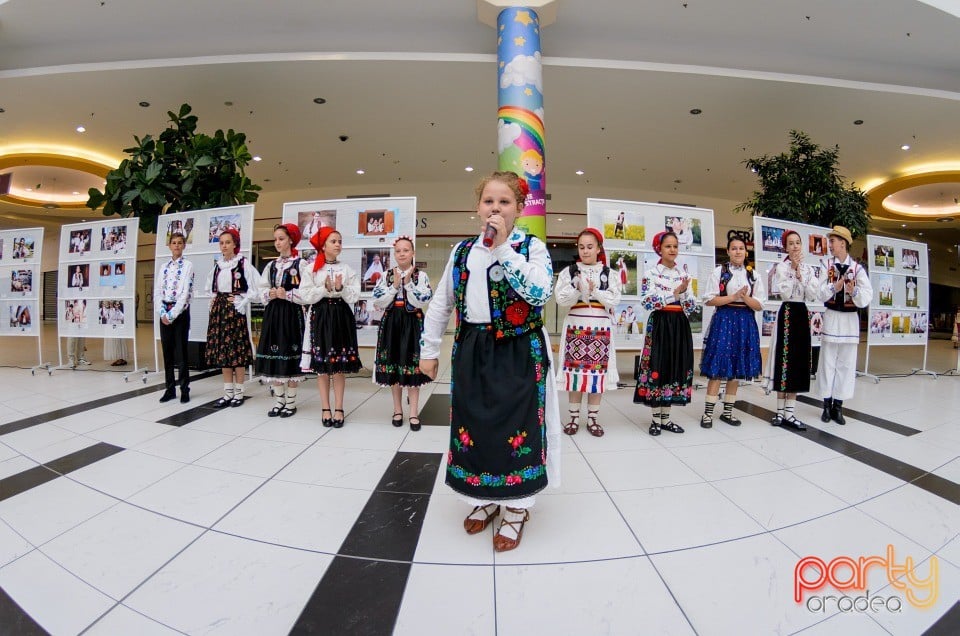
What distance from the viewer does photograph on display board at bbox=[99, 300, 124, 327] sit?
4633mm

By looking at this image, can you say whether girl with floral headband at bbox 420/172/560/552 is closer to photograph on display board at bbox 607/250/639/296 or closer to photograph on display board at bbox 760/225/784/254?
photograph on display board at bbox 607/250/639/296

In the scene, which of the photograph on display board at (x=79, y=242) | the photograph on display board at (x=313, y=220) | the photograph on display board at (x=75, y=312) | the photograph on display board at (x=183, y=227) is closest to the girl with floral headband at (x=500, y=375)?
the photograph on display board at (x=313, y=220)

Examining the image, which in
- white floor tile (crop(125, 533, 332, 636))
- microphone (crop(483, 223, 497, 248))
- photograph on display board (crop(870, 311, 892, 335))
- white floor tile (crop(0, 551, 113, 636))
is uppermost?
microphone (crop(483, 223, 497, 248))

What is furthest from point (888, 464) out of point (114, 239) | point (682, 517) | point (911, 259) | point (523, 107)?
point (114, 239)

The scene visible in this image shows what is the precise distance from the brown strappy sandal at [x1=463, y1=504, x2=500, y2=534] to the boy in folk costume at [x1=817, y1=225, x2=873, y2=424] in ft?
10.5

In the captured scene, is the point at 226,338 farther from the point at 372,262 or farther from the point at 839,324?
the point at 839,324

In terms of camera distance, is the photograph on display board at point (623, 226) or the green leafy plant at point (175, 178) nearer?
the photograph on display board at point (623, 226)

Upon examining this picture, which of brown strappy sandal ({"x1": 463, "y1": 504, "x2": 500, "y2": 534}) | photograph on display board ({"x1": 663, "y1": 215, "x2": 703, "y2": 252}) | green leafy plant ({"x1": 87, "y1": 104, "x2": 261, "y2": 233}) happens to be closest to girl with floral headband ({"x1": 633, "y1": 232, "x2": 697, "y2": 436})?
brown strappy sandal ({"x1": 463, "y1": 504, "x2": 500, "y2": 534})

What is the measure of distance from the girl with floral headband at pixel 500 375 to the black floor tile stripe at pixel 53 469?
2.24 metres

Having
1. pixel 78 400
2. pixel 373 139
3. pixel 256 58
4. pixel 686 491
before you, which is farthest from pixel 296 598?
pixel 373 139

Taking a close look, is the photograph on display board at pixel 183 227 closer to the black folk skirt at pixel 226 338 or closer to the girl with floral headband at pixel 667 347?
the black folk skirt at pixel 226 338

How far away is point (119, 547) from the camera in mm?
1406

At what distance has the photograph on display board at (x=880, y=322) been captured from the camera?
522 cm

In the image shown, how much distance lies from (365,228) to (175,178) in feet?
10.0
